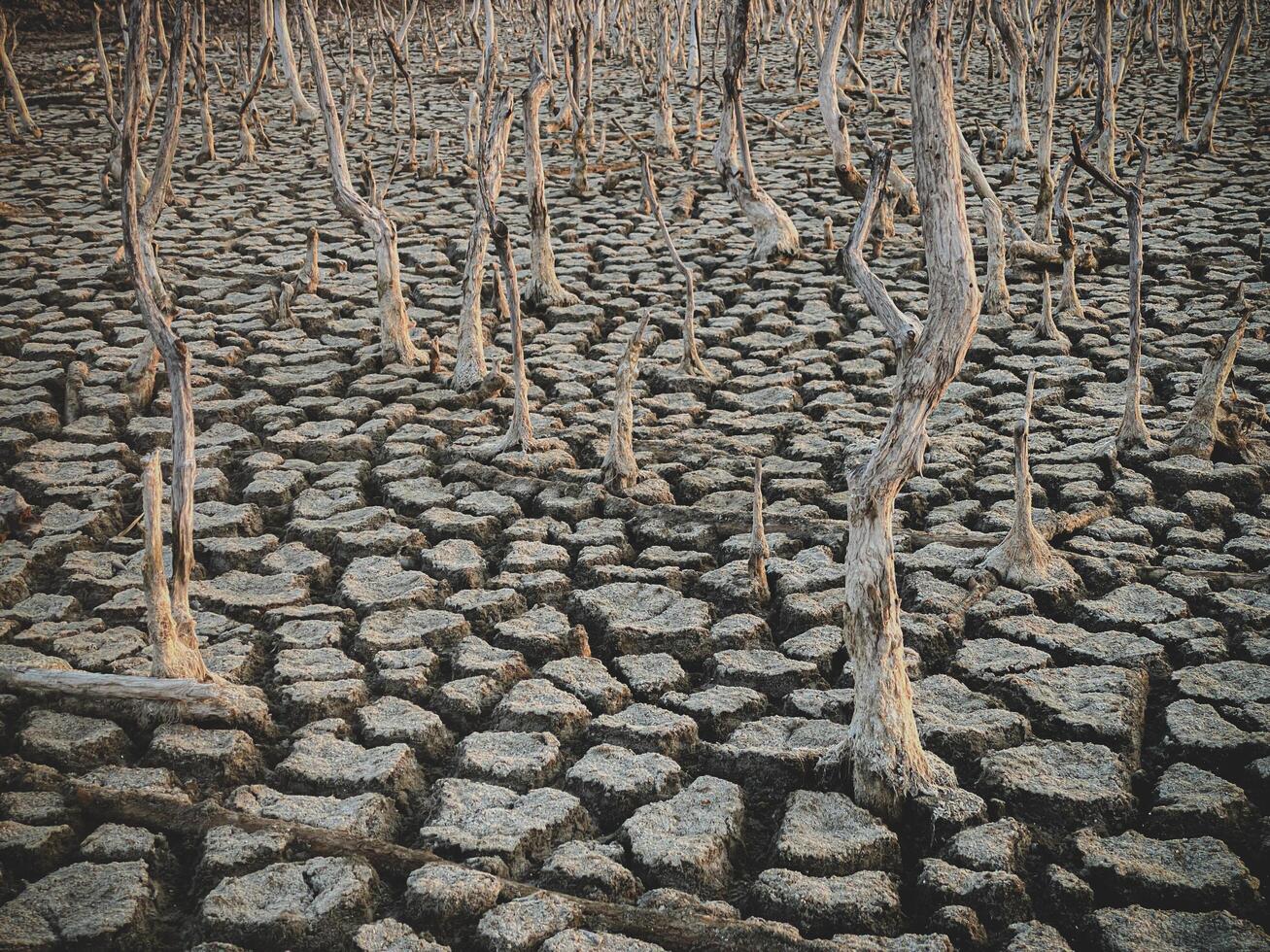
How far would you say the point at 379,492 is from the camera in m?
3.30

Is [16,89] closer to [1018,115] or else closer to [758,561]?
[1018,115]

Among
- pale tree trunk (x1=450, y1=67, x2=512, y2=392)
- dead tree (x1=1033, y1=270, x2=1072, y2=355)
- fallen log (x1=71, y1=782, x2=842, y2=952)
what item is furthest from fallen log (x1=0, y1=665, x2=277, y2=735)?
dead tree (x1=1033, y1=270, x2=1072, y2=355)

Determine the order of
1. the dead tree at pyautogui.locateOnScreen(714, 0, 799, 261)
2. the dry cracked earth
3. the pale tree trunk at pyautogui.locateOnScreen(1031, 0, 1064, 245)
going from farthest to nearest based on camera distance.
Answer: the pale tree trunk at pyautogui.locateOnScreen(1031, 0, 1064, 245)
the dead tree at pyautogui.locateOnScreen(714, 0, 799, 261)
the dry cracked earth

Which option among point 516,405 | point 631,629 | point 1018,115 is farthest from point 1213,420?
point 1018,115

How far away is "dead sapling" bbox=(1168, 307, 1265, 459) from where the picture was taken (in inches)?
127

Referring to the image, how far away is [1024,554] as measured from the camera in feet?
8.88

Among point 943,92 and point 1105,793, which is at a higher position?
point 943,92

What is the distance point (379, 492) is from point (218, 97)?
8009mm

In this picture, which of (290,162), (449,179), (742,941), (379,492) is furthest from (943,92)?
(290,162)

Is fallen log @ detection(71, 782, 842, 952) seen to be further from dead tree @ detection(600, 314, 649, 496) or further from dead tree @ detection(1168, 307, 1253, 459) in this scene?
dead tree @ detection(1168, 307, 1253, 459)

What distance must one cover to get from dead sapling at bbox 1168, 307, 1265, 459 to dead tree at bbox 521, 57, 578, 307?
2460 millimetres

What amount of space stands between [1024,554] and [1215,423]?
38.4 inches

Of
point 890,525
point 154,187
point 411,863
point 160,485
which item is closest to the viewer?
point 411,863

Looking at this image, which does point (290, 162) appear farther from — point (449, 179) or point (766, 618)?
point (766, 618)
